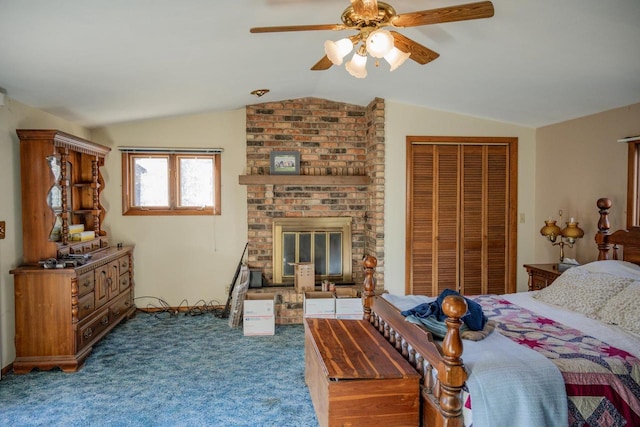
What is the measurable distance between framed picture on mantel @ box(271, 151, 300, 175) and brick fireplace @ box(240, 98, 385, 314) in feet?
0.30

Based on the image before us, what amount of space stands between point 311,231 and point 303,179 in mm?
656

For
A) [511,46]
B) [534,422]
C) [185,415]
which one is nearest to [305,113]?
[511,46]

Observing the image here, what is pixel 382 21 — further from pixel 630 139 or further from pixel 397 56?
pixel 630 139

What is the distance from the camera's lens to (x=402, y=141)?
473 centimetres

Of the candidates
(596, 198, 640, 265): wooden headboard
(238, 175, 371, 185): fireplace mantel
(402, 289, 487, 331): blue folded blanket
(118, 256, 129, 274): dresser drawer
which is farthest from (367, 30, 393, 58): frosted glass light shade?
(118, 256, 129, 274): dresser drawer

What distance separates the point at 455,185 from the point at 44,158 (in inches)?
163

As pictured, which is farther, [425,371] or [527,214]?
[527,214]

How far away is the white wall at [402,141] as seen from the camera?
471 centimetres

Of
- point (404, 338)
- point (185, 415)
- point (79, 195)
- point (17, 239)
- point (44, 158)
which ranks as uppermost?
point (44, 158)

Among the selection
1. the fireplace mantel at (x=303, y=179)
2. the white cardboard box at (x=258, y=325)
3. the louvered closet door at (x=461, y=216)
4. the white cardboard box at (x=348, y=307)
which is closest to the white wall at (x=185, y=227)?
the fireplace mantel at (x=303, y=179)

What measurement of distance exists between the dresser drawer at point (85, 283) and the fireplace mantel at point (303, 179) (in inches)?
71.3

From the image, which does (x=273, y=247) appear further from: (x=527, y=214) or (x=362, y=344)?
(x=527, y=214)

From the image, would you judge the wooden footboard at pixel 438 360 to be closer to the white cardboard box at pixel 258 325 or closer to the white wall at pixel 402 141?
the white cardboard box at pixel 258 325

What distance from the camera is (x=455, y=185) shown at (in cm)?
479
